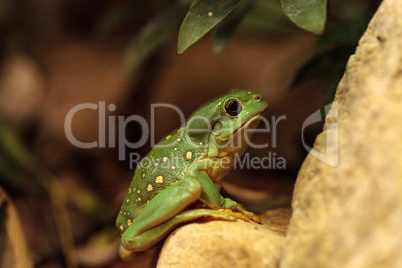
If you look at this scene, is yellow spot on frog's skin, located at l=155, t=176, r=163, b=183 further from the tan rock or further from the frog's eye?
the frog's eye

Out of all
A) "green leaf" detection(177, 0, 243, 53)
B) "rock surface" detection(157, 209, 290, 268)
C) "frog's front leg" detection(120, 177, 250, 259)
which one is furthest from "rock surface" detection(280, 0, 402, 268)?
"green leaf" detection(177, 0, 243, 53)

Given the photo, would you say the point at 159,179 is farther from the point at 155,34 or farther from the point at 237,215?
the point at 155,34

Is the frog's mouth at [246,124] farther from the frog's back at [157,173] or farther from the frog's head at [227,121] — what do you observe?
the frog's back at [157,173]

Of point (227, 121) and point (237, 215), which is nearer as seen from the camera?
point (237, 215)

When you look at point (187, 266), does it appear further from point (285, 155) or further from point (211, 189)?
point (285, 155)

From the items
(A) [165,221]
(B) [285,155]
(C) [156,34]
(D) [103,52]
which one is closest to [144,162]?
(A) [165,221]

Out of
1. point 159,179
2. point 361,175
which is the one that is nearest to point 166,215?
point 159,179

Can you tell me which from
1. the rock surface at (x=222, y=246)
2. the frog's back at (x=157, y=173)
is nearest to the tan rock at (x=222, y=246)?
the rock surface at (x=222, y=246)
